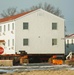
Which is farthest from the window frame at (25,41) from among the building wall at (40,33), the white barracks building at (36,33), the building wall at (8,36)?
the building wall at (8,36)

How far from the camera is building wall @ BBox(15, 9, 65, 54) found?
52172 millimetres

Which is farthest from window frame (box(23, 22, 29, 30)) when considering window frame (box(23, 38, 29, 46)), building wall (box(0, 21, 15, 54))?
building wall (box(0, 21, 15, 54))

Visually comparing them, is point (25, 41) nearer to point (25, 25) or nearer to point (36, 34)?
point (36, 34)

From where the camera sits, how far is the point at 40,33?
53.2 metres

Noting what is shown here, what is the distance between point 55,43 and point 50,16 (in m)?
4.00

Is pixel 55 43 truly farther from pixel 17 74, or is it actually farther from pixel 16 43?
pixel 17 74

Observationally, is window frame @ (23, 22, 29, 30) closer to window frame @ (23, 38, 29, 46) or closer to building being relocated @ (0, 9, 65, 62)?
building being relocated @ (0, 9, 65, 62)

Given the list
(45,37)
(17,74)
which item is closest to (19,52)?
(45,37)

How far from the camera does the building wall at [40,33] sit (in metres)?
52.2

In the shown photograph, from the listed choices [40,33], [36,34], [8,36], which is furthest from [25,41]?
[8,36]

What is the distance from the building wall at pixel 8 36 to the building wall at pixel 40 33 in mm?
1407

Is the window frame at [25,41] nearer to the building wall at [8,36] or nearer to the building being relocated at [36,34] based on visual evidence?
the building being relocated at [36,34]

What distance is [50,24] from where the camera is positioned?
53.7m

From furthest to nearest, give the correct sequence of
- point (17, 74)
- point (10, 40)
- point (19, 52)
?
point (10, 40), point (19, 52), point (17, 74)
